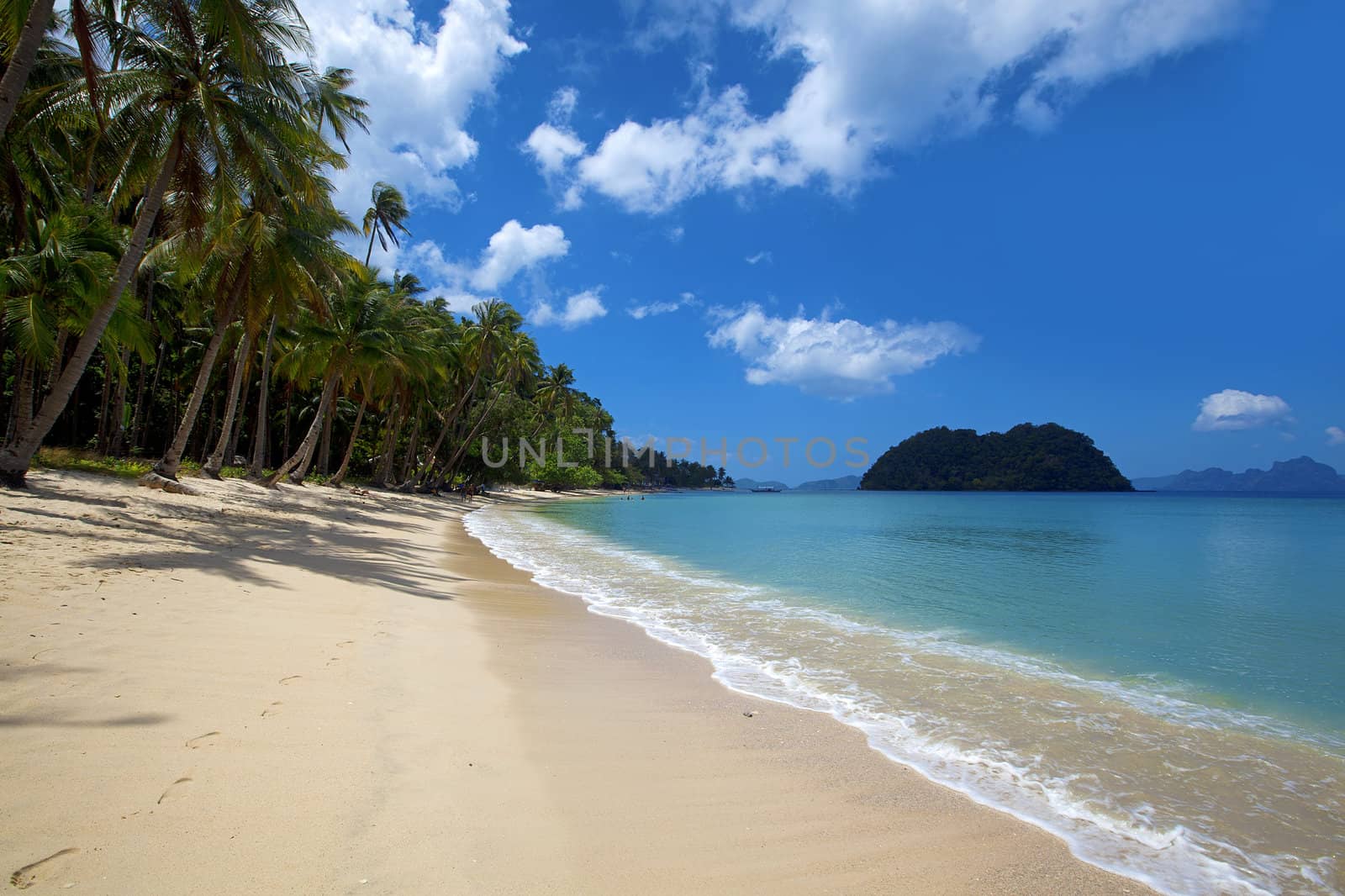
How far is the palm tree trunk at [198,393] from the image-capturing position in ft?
48.9

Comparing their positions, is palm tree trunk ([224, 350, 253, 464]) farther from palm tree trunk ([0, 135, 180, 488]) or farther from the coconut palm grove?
palm tree trunk ([0, 135, 180, 488])

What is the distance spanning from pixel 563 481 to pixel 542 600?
66.5 m

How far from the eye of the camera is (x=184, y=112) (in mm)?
11930

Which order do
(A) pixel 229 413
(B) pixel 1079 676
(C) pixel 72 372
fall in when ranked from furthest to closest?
1. (A) pixel 229 413
2. (C) pixel 72 372
3. (B) pixel 1079 676

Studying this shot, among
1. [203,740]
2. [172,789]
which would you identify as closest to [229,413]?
[203,740]

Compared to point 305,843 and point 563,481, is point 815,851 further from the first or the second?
point 563,481

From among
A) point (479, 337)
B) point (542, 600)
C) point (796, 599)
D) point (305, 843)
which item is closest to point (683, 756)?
point (305, 843)

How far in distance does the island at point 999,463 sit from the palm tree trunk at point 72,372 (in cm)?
15434

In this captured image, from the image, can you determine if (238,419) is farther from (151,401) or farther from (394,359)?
(394,359)

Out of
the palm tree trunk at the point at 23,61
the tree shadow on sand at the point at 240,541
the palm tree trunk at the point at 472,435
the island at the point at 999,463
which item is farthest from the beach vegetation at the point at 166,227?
the island at the point at 999,463

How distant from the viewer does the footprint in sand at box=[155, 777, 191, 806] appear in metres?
2.59

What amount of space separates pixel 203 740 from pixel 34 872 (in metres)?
1.10

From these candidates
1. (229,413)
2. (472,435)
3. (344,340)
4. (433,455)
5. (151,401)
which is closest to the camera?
(229,413)

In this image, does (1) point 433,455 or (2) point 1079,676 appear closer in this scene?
(2) point 1079,676
